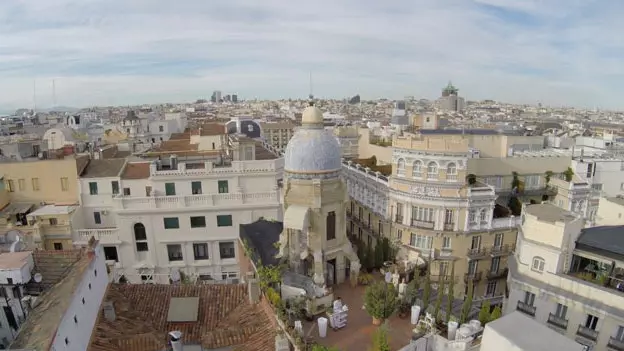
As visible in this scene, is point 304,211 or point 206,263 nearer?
point 304,211

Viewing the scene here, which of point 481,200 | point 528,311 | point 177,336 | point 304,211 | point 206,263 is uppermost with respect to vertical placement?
point 304,211

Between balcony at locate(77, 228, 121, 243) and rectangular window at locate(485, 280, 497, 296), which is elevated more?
balcony at locate(77, 228, 121, 243)

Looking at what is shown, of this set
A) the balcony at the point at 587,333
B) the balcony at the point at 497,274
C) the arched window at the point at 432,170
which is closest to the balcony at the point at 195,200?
the arched window at the point at 432,170

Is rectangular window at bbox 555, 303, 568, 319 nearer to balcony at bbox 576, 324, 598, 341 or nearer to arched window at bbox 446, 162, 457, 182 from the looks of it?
balcony at bbox 576, 324, 598, 341

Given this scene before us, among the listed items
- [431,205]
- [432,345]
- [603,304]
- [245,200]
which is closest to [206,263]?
[245,200]

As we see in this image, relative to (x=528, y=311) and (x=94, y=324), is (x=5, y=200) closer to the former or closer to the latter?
(x=94, y=324)

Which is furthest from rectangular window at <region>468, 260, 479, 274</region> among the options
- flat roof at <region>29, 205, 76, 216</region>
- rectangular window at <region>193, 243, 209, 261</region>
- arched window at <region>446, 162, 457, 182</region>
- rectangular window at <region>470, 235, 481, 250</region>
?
flat roof at <region>29, 205, 76, 216</region>

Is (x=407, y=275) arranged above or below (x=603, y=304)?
below
